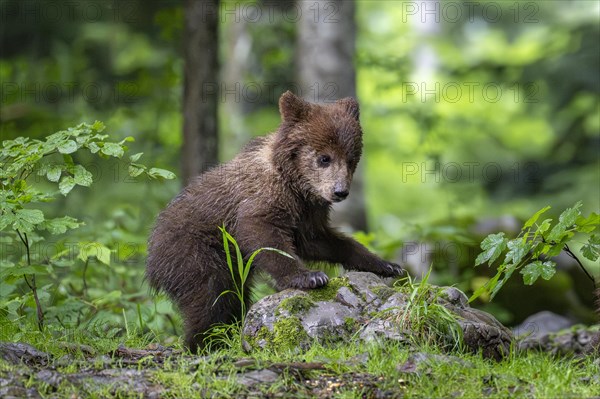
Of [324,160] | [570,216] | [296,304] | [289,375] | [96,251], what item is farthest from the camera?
[324,160]

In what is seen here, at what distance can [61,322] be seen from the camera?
6379mm

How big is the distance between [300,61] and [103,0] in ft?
13.7

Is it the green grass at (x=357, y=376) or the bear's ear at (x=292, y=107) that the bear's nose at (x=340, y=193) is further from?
the green grass at (x=357, y=376)

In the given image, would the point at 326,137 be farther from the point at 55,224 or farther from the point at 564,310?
the point at 564,310

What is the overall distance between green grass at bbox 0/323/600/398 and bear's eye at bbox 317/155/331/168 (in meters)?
1.87

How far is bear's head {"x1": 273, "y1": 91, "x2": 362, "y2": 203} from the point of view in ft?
21.4

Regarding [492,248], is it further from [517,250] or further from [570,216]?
[570,216]

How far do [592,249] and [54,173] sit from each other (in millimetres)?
3933

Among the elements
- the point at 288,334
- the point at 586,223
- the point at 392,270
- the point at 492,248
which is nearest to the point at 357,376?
the point at 288,334

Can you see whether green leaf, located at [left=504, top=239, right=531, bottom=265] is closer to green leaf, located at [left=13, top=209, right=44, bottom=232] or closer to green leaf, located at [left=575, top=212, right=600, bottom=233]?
green leaf, located at [left=575, top=212, right=600, bottom=233]

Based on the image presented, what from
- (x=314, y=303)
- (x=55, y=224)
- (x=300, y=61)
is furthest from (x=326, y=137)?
(x=300, y=61)

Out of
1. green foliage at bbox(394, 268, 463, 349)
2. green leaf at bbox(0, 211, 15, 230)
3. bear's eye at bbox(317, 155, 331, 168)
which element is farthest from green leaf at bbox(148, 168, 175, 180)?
green foliage at bbox(394, 268, 463, 349)

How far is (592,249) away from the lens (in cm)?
553

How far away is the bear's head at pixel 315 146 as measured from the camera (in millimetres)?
6523
